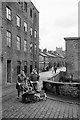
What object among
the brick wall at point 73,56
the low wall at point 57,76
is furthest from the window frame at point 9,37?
the brick wall at point 73,56

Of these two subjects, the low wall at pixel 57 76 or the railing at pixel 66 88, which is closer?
the railing at pixel 66 88

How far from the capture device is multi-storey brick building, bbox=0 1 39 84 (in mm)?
14594

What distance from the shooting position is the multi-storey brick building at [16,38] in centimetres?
1459

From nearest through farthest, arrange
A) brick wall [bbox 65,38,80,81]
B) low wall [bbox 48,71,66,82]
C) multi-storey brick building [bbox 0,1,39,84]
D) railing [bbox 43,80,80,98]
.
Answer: railing [bbox 43,80,80,98] < multi-storey brick building [bbox 0,1,39,84] < low wall [bbox 48,71,66,82] < brick wall [bbox 65,38,80,81]

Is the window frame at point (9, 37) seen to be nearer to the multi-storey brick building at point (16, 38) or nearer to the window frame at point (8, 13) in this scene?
the multi-storey brick building at point (16, 38)

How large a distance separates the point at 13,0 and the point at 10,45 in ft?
17.7

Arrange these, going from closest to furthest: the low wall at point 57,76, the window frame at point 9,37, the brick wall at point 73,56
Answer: the window frame at point 9,37, the low wall at point 57,76, the brick wall at point 73,56

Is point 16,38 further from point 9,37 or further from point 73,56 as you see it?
point 73,56

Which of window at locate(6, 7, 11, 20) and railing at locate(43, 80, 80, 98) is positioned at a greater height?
window at locate(6, 7, 11, 20)

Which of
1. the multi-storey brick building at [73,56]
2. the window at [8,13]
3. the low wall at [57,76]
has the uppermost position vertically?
the window at [8,13]

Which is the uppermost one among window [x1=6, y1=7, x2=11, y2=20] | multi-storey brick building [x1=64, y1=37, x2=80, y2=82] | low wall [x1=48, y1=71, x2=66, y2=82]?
window [x1=6, y1=7, x2=11, y2=20]

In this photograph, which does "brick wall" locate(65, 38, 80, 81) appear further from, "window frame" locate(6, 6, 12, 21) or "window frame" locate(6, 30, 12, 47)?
"window frame" locate(6, 6, 12, 21)

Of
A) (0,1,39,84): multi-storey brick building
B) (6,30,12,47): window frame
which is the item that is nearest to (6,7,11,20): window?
(0,1,39,84): multi-storey brick building

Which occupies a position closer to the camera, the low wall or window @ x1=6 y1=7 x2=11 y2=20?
window @ x1=6 y1=7 x2=11 y2=20
